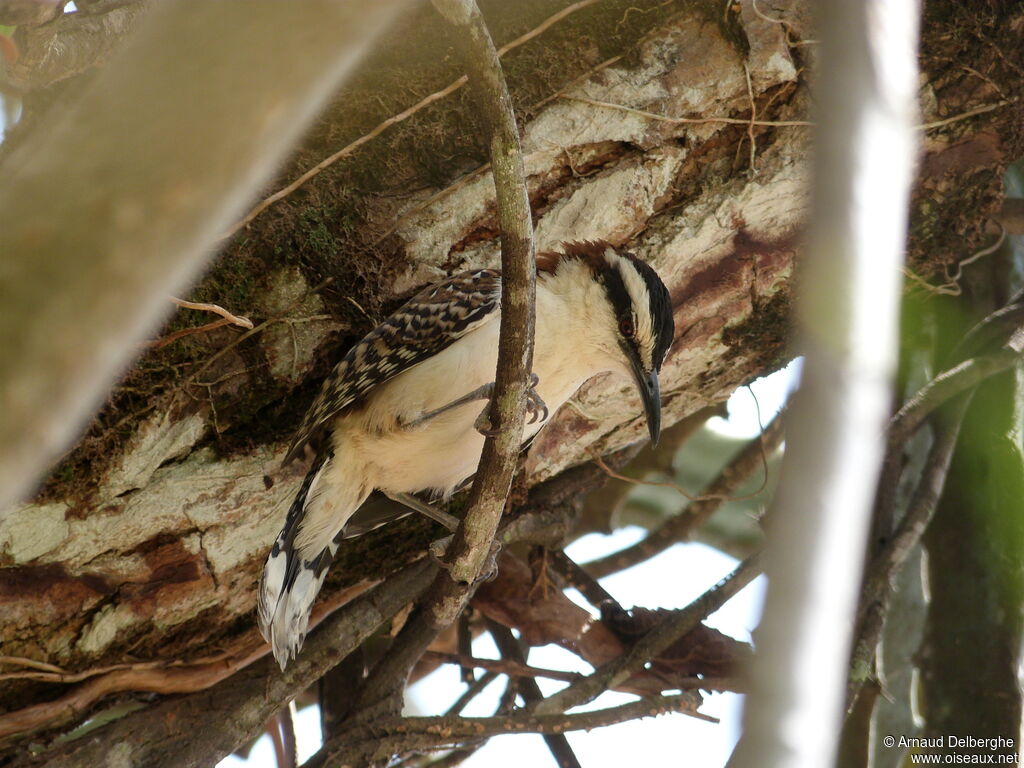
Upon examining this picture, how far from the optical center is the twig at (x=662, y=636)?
3982 mm

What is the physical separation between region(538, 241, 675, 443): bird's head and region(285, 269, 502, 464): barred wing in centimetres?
40

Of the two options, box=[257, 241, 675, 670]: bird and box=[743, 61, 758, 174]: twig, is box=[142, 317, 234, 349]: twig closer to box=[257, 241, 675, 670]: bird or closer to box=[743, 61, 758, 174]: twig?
box=[257, 241, 675, 670]: bird

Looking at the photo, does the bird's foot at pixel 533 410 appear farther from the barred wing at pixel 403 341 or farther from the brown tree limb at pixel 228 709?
the brown tree limb at pixel 228 709

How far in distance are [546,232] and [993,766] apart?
2.60 metres

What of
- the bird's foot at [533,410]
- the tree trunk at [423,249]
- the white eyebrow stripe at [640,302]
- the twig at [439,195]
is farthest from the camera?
the twig at [439,195]

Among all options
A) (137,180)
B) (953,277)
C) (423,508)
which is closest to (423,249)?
(423,508)

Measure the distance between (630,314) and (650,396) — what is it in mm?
302

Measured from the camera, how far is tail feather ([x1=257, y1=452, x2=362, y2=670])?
337cm

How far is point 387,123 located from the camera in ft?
12.2

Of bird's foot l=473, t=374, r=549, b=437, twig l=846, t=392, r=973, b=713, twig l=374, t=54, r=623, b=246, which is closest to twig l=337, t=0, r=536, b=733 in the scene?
bird's foot l=473, t=374, r=549, b=437

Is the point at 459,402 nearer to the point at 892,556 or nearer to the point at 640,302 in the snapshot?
the point at 640,302

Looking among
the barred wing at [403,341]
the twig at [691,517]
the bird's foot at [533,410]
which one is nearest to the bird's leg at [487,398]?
the bird's foot at [533,410]

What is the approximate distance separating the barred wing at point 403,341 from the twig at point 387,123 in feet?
1.87

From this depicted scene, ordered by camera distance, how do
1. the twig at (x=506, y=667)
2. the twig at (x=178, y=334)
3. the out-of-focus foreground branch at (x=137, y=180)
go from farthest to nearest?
the twig at (x=506, y=667) < the twig at (x=178, y=334) < the out-of-focus foreground branch at (x=137, y=180)
